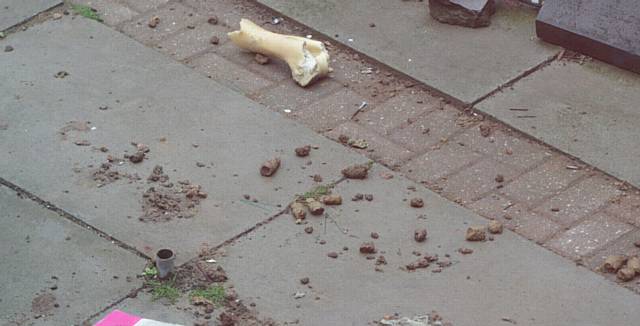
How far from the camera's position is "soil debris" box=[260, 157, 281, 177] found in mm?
5195

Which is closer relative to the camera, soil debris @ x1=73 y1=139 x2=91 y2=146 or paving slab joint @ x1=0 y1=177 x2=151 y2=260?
paving slab joint @ x1=0 y1=177 x2=151 y2=260

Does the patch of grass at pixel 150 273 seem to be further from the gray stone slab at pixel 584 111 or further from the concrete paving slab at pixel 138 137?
the gray stone slab at pixel 584 111

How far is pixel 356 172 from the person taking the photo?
517cm

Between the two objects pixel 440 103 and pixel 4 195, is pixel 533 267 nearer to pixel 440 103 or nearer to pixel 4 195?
pixel 440 103

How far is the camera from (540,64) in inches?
235

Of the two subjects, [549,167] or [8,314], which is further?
[549,167]

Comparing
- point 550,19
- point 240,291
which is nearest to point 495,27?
point 550,19

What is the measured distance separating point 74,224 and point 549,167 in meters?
1.90

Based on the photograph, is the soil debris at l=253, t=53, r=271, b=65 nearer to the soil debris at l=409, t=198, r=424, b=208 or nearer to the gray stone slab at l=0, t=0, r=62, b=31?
the gray stone slab at l=0, t=0, r=62, b=31

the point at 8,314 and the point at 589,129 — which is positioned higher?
the point at 589,129

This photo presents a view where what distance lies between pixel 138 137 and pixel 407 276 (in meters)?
1.45

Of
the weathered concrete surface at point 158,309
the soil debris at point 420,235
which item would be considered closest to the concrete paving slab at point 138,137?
the weathered concrete surface at point 158,309

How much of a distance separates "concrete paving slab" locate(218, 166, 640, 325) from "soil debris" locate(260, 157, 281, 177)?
1.03 ft

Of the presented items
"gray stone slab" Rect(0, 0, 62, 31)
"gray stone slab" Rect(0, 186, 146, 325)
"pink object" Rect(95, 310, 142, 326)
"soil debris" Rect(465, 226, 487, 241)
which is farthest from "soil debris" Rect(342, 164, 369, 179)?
"gray stone slab" Rect(0, 0, 62, 31)
